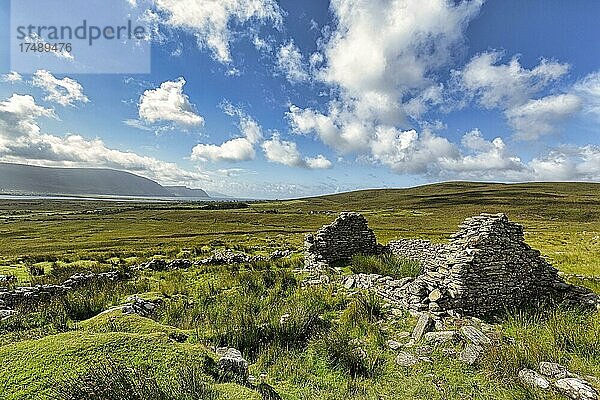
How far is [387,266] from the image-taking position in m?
16.0

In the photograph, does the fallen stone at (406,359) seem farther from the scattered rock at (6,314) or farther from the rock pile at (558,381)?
the scattered rock at (6,314)

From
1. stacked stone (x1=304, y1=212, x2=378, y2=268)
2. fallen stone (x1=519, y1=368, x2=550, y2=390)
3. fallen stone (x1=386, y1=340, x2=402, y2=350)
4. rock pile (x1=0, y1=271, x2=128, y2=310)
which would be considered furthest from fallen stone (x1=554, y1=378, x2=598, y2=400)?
rock pile (x1=0, y1=271, x2=128, y2=310)

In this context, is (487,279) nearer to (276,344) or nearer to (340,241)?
(276,344)

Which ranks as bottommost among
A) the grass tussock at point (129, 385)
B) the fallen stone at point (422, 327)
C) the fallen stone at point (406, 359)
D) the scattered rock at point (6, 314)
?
the fallen stone at point (406, 359)

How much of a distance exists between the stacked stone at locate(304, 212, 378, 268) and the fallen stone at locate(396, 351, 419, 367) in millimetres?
10795

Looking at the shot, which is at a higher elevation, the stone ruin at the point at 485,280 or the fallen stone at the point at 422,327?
the stone ruin at the point at 485,280

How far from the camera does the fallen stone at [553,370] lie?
20.0ft

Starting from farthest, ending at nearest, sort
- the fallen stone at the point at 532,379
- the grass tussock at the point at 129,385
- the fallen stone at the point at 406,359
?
the fallen stone at the point at 406,359 → the fallen stone at the point at 532,379 → the grass tussock at the point at 129,385

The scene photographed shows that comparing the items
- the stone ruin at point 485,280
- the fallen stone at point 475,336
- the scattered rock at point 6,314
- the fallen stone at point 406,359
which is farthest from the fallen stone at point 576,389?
the scattered rock at point 6,314

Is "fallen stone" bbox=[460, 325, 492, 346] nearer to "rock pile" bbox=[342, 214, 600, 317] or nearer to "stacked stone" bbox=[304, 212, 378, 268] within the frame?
"rock pile" bbox=[342, 214, 600, 317]

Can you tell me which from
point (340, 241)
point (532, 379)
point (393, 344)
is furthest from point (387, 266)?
point (532, 379)

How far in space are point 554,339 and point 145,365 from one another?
865 centimetres

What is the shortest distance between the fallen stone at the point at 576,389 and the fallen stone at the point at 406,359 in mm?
2443

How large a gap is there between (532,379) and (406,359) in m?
2.26
